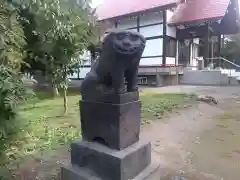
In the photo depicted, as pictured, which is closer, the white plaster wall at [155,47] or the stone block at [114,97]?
the stone block at [114,97]

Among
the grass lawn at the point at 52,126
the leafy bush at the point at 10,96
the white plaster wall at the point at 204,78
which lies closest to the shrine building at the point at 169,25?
the white plaster wall at the point at 204,78

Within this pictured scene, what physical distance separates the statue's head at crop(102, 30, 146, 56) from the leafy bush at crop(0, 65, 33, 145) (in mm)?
869

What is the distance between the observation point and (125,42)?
2.22 meters

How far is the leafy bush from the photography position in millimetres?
1746

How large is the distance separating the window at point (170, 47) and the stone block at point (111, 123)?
1317cm

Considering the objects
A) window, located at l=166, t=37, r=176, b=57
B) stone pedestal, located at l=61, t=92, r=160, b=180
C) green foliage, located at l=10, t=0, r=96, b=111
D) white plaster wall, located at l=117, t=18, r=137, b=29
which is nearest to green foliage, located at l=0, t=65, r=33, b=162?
green foliage, located at l=10, t=0, r=96, b=111

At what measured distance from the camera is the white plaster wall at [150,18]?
49.9 feet

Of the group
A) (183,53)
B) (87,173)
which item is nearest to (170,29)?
(183,53)

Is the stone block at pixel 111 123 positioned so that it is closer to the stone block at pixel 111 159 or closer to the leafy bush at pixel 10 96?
the stone block at pixel 111 159

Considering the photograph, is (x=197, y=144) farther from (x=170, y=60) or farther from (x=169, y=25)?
(x=169, y=25)

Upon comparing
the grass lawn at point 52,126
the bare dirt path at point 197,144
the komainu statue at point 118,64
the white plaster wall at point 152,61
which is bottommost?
the bare dirt path at point 197,144

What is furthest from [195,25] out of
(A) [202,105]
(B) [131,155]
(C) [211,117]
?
(B) [131,155]

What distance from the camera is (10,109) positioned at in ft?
6.00

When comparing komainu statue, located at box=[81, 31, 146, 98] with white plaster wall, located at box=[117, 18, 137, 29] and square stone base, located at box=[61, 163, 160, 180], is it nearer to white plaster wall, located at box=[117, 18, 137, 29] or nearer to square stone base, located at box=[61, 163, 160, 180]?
square stone base, located at box=[61, 163, 160, 180]
